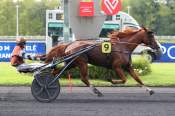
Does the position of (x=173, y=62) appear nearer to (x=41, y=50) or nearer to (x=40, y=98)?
(x=41, y=50)

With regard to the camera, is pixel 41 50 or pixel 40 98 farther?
pixel 41 50

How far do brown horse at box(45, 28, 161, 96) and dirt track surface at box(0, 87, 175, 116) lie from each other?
0.52 meters

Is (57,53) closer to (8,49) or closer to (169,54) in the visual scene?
(8,49)

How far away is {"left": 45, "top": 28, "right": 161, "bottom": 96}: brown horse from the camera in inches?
594

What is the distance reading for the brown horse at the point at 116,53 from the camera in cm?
1509

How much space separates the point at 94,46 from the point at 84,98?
140 cm

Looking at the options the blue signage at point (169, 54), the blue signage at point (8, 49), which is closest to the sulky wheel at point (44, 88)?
the blue signage at point (8, 49)

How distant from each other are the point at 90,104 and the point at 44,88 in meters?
1.38

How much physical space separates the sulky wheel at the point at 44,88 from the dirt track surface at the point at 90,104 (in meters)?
0.18

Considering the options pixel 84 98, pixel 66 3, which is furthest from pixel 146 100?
pixel 66 3

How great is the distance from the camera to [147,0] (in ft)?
257

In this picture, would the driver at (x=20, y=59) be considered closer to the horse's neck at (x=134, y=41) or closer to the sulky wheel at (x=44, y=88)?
the sulky wheel at (x=44, y=88)

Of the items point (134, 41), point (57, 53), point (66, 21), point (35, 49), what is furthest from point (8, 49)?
point (134, 41)

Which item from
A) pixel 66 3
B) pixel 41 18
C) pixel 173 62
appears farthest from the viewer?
pixel 41 18
